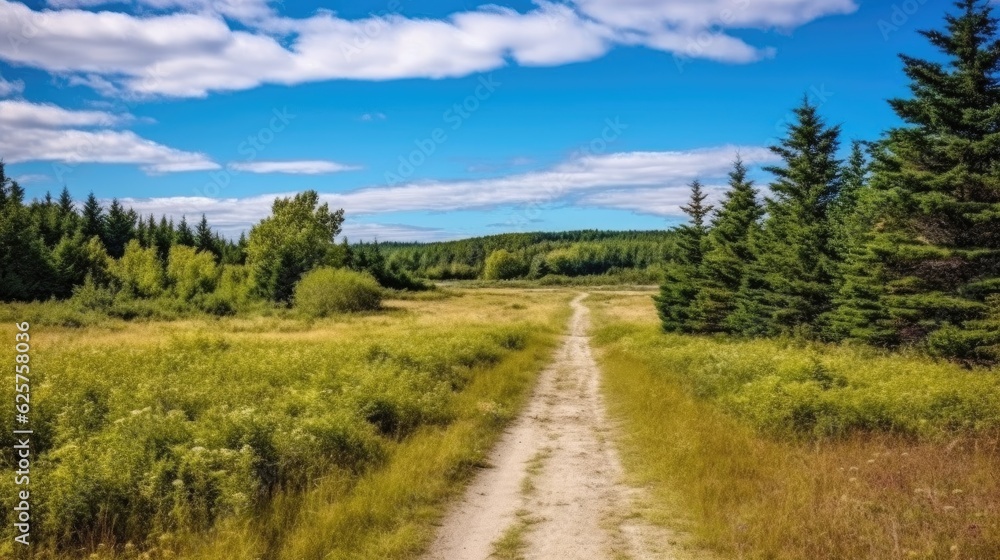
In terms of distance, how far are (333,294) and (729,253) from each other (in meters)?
40.2

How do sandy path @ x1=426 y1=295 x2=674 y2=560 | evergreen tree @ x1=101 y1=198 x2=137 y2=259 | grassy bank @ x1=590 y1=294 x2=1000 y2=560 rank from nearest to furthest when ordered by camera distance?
grassy bank @ x1=590 y1=294 x2=1000 y2=560 → sandy path @ x1=426 y1=295 x2=674 y2=560 → evergreen tree @ x1=101 y1=198 x2=137 y2=259

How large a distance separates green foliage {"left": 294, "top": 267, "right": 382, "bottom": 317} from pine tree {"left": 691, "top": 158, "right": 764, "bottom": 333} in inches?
1466

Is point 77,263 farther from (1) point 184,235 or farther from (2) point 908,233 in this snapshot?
(2) point 908,233

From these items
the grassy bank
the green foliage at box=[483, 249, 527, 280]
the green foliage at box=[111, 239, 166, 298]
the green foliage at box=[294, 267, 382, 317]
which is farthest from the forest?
the green foliage at box=[483, 249, 527, 280]

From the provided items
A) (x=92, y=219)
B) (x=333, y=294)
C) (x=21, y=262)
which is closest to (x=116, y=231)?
(x=92, y=219)

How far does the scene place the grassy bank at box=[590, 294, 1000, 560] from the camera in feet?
20.9

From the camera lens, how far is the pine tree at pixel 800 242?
1048 inches

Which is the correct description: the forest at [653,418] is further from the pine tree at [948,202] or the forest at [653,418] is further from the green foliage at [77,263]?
the green foliage at [77,263]

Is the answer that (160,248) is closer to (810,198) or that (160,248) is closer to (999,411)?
(810,198)

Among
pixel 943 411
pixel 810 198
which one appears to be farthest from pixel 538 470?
pixel 810 198

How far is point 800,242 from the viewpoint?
26734 millimetres

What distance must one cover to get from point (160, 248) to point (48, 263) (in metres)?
29.0

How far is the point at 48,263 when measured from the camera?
5838 centimetres

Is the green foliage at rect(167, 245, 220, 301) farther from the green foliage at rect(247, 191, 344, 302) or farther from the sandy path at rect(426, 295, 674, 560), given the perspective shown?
the sandy path at rect(426, 295, 674, 560)
